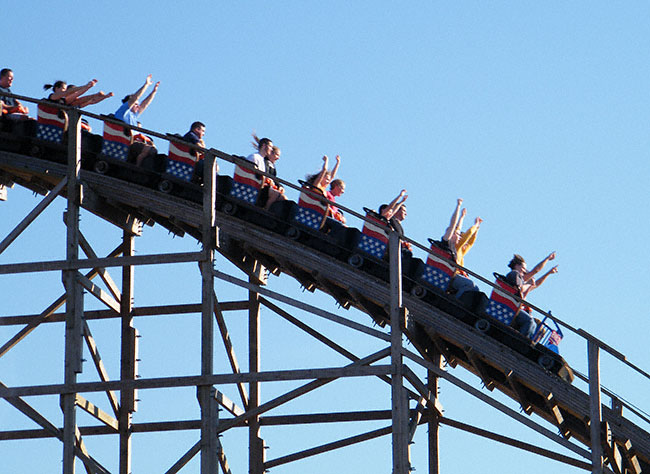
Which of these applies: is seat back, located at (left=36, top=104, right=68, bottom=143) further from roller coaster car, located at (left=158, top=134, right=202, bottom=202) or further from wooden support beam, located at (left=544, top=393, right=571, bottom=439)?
wooden support beam, located at (left=544, top=393, right=571, bottom=439)

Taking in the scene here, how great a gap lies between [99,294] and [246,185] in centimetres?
226

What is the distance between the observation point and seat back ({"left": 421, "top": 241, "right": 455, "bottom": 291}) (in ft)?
65.4

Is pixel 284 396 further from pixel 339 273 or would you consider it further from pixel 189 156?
pixel 189 156

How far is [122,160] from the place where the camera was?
2075cm

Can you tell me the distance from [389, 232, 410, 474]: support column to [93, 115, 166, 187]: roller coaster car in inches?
114

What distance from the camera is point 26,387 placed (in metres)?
19.8

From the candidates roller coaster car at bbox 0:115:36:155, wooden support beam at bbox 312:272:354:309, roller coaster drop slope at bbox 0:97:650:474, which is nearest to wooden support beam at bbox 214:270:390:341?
roller coaster drop slope at bbox 0:97:650:474

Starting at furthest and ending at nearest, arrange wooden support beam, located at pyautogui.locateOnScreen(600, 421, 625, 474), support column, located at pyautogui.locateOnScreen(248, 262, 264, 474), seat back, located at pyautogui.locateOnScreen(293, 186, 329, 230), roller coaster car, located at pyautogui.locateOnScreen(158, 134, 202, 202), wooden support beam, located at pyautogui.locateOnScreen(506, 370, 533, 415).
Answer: support column, located at pyautogui.locateOnScreen(248, 262, 264, 474), roller coaster car, located at pyautogui.locateOnScreen(158, 134, 202, 202), seat back, located at pyautogui.locateOnScreen(293, 186, 329, 230), wooden support beam, located at pyautogui.locateOnScreen(506, 370, 533, 415), wooden support beam, located at pyautogui.locateOnScreen(600, 421, 625, 474)

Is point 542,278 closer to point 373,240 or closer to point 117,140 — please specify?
point 373,240

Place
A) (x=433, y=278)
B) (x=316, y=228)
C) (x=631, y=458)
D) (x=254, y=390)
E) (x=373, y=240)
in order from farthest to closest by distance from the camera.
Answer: (x=254, y=390) → (x=316, y=228) → (x=373, y=240) → (x=433, y=278) → (x=631, y=458)

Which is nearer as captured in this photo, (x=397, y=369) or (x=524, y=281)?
(x=397, y=369)

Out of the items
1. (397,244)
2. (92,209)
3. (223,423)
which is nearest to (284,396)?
(223,423)

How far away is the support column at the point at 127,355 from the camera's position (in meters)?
22.1

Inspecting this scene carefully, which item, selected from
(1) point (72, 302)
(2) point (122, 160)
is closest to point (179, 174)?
(2) point (122, 160)
